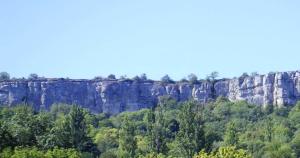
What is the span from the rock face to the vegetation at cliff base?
12.9m

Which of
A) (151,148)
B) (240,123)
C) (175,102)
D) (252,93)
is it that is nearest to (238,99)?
(252,93)

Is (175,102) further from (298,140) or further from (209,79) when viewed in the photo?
(298,140)

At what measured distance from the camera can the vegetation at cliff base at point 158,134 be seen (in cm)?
6900

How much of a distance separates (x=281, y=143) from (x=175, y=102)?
72168mm

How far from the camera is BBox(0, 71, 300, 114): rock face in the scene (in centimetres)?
17750

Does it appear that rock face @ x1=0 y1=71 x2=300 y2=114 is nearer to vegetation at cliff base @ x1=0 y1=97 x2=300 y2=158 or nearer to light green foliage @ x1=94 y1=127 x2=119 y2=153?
vegetation at cliff base @ x1=0 y1=97 x2=300 y2=158

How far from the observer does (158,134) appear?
101562 millimetres

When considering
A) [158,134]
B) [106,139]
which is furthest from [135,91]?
[158,134]

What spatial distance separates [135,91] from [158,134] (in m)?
88.3

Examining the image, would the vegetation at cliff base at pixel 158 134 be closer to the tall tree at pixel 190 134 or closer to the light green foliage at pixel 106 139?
the tall tree at pixel 190 134

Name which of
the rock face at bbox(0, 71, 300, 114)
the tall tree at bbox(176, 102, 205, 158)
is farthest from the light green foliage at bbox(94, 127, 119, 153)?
the rock face at bbox(0, 71, 300, 114)

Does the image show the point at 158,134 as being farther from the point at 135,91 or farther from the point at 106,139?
the point at 135,91

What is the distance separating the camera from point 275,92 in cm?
17925

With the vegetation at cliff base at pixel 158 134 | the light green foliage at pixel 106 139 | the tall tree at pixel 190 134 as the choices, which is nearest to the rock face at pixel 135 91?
the vegetation at cliff base at pixel 158 134
